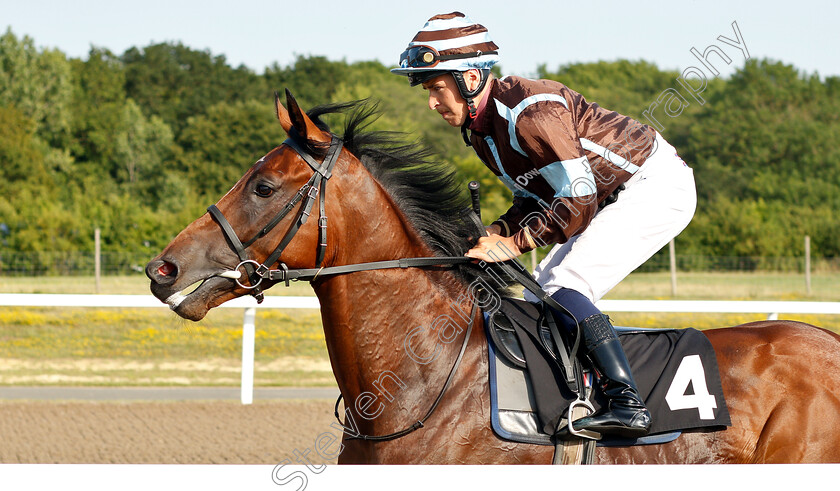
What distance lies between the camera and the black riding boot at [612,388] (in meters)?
2.38

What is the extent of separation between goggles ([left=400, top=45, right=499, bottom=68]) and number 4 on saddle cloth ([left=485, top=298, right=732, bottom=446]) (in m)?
0.88

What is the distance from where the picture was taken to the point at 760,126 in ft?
122

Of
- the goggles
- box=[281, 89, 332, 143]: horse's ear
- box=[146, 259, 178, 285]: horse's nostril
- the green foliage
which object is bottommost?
the green foliage

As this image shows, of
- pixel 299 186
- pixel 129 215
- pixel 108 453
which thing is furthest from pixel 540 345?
pixel 129 215

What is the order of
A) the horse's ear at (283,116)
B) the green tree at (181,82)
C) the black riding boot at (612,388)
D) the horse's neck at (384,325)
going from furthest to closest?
the green tree at (181,82) < the horse's ear at (283,116) < the horse's neck at (384,325) < the black riding boot at (612,388)

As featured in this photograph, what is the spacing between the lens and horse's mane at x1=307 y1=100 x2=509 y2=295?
2762mm

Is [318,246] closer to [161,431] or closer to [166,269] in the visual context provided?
[166,269]

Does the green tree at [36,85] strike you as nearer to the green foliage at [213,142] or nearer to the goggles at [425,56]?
the green foliage at [213,142]

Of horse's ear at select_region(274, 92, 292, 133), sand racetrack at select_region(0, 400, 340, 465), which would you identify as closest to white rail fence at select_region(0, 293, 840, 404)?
sand racetrack at select_region(0, 400, 340, 465)

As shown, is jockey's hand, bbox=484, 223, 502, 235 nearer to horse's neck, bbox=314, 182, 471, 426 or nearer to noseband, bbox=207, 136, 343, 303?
horse's neck, bbox=314, 182, 471, 426

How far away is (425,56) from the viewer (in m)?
2.61

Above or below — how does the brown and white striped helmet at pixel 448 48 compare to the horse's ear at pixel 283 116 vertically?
above

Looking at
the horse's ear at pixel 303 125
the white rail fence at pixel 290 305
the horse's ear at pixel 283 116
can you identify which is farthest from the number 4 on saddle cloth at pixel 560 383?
the white rail fence at pixel 290 305

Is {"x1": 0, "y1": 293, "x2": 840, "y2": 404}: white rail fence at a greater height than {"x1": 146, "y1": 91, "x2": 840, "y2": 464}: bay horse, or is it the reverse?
{"x1": 146, "y1": 91, "x2": 840, "y2": 464}: bay horse
